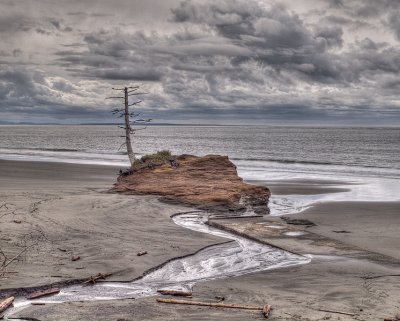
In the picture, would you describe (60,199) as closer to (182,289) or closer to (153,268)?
(153,268)

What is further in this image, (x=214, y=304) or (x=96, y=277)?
(x=96, y=277)

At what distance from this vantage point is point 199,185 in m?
21.9

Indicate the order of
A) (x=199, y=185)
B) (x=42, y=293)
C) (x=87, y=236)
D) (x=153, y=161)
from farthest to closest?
(x=153, y=161) → (x=199, y=185) → (x=87, y=236) → (x=42, y=293)

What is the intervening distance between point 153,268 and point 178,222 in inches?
222

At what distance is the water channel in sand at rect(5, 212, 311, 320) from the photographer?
9.30 metres

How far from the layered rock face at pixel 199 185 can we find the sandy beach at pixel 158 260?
140cm

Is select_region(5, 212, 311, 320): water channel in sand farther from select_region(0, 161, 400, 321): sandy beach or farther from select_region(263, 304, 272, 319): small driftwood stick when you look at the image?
select_region(263, 304, 272, 319): small driftwood stick

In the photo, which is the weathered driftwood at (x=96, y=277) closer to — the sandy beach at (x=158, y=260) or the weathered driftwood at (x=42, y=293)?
the sandy beach at (x=158, y=260)

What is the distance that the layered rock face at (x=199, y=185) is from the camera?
20203 mm

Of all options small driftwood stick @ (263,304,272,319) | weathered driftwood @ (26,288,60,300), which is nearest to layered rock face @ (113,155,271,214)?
weathered driftwood @ (26,288,60,300)

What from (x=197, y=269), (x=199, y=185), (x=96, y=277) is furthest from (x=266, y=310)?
(x=199, y=185)

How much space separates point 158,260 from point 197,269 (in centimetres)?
105

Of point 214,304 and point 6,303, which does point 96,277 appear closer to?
point 6,303

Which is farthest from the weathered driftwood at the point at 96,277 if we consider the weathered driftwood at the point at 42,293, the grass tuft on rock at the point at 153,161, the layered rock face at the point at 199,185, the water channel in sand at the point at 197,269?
the grass tuft on rock at the point at 153,161
